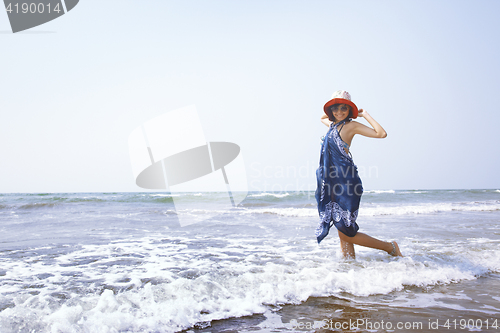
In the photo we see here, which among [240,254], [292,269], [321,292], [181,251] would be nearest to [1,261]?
[181,251]

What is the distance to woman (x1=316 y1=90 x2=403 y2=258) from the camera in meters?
3.10

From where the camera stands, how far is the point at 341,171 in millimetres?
3105

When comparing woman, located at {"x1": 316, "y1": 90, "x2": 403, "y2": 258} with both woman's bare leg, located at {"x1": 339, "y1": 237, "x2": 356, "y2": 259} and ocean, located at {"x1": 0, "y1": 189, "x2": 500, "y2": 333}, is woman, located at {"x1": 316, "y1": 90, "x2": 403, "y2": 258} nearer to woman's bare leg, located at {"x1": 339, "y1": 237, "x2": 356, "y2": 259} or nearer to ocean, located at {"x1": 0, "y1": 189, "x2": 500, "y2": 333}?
woman's bare leg, located at {"x1": 339, "y1": 237, "x2": 356, "y2": 259}

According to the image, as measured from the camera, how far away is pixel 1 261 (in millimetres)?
3621
